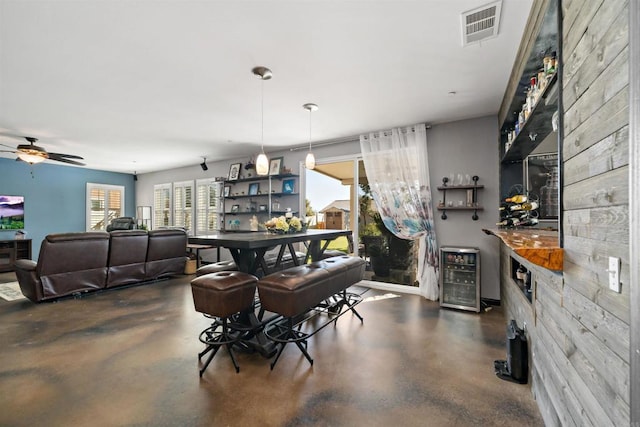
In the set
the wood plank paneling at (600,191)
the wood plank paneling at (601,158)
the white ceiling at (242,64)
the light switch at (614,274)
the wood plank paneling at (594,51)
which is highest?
the white ceiling at (242,64)

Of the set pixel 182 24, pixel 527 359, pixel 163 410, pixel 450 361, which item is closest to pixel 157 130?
pixel 182 24

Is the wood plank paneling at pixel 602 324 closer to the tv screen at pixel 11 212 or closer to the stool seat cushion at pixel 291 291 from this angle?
the stool seat cushion at pixel 291 291

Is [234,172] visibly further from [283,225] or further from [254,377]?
[254,377]

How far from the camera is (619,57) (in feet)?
2.88

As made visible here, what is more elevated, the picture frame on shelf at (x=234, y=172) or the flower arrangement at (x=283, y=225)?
the picture frame on shelf at (x=234, y=172)

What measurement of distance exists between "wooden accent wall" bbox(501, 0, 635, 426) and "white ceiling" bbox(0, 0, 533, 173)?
1.15 metres

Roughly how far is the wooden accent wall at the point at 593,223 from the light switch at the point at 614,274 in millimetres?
18

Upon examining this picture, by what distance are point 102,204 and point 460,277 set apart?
9714 mm

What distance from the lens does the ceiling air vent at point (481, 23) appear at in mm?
1940

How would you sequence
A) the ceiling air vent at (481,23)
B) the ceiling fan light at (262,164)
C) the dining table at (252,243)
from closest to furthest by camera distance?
the ceiling air vent at (481,23)
the dining table at (252,243)
the ceiling fan light at (262,164)

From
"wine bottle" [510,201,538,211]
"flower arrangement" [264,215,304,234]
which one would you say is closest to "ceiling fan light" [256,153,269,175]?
"flower arrangement" [264,215,304,234]

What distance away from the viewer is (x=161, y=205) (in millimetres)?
8516

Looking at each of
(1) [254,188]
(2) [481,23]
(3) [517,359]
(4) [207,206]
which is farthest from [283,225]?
(4) [207,206]

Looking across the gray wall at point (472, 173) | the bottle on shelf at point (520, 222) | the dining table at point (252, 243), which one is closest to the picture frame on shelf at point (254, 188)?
the dining table at point (252, 243)
